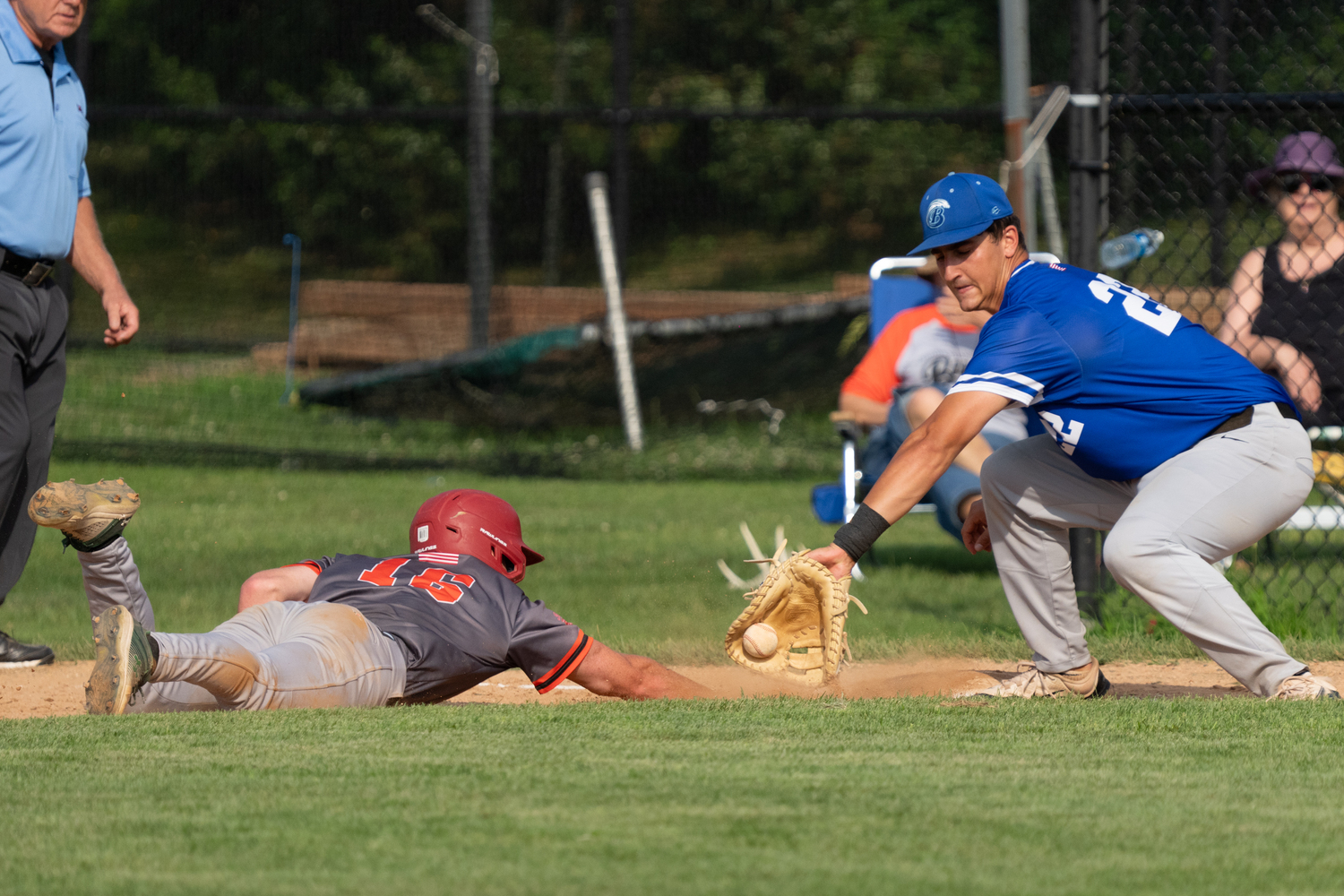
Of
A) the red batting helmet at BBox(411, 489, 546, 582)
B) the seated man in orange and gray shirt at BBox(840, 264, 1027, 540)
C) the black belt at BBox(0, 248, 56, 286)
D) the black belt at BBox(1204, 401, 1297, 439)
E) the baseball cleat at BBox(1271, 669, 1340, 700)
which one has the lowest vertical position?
the seated man in orange and gray shirt at BBox(840, 264, 1027, 540)

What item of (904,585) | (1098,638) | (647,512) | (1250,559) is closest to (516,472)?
(647,512)

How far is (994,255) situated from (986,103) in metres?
19.0

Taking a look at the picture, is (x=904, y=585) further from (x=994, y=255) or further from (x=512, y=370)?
(x=512, y=370)

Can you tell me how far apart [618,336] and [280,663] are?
27.3 ft

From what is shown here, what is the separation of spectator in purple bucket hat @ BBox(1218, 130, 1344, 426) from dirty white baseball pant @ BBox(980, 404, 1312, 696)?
2.66 meters

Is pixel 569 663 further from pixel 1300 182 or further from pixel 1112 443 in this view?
pixel 1300 182

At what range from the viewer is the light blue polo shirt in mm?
5227

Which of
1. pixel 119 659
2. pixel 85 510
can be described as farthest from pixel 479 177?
pixel 119 659

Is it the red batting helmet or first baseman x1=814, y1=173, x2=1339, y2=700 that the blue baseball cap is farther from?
the red batting helmet

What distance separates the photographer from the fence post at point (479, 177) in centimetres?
1282

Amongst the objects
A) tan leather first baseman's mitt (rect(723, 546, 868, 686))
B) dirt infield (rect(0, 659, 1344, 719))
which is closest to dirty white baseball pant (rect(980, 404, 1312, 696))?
dirt infield (rect(0, 659, 1344, 719))

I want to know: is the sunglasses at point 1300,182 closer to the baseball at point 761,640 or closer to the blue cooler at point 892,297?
the blue cooler at point 892,297

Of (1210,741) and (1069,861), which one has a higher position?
(1069,861)

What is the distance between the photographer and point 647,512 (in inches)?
388
